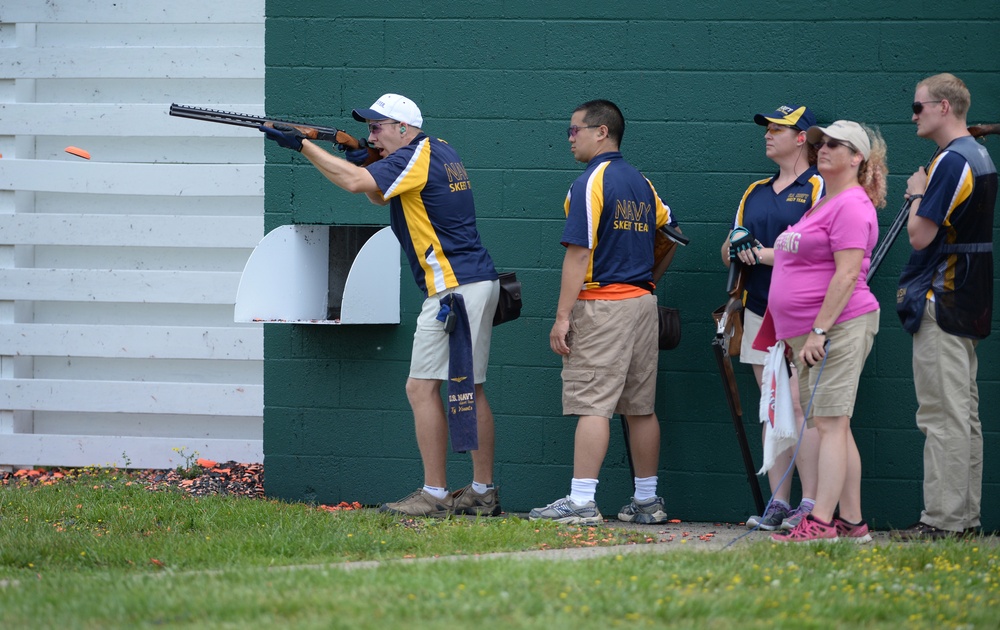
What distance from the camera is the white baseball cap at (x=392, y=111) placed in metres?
5.99

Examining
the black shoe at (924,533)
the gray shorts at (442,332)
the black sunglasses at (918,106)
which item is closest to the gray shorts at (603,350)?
the gray shorts at (442,332)

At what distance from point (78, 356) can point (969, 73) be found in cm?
573

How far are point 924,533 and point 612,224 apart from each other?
213cm

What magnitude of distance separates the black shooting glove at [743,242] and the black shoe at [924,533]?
4.94 feet

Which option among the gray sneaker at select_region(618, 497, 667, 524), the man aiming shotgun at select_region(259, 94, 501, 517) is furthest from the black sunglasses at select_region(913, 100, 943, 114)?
the gray sneaker at select_region(618, 497, 667, 524)

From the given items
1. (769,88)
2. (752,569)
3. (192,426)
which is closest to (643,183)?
(769,88)

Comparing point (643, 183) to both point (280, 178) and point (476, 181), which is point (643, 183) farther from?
point (280, 178)

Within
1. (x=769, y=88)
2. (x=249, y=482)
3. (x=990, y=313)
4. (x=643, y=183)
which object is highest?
(x=769, y=88)

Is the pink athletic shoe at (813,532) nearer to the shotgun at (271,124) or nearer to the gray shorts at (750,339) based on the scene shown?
the gray shorts at (750,339)

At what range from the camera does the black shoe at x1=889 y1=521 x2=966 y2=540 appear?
17.9 feet

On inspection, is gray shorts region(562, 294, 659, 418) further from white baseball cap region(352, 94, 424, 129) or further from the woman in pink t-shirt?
white baseball cap region(352, 94, 424, 129)

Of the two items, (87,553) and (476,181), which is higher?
(476,181)

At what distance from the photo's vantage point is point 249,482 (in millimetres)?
6973

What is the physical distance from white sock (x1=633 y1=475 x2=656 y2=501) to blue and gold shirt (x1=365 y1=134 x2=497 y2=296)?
1.32 m
